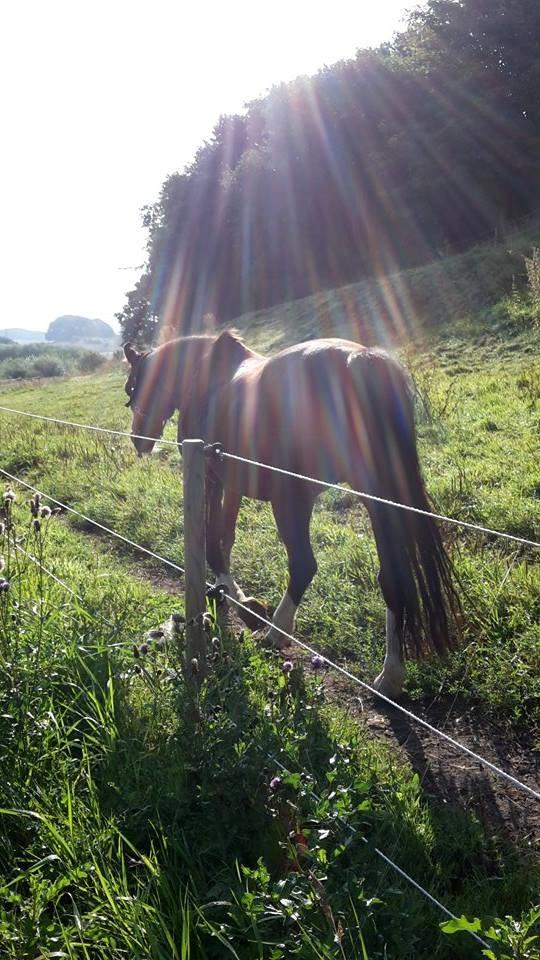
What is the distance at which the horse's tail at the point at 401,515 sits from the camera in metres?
3.16

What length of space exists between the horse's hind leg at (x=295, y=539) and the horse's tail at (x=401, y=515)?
0.50 meters

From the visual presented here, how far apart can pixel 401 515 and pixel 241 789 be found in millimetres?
1492

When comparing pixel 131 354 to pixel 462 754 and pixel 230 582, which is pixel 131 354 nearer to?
pixel 230 582

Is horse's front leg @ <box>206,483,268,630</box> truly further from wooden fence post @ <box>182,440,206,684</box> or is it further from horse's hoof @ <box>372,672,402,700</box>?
wooden fence post @ <box>182,440,206,684</box>

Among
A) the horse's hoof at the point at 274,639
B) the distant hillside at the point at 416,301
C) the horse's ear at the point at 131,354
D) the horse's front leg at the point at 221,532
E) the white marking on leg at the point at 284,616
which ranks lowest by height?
the horse's hoof at the point at 274,639

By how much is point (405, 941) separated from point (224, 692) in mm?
1118

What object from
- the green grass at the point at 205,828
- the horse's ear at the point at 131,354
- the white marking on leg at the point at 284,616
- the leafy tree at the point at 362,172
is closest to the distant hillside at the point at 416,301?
the leafy tree at the point at 362,172

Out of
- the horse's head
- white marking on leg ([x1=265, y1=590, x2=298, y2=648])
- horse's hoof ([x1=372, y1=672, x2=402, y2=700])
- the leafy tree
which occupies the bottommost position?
horse's hoof ([x1=372, y1=672, x2=402, y2=700])

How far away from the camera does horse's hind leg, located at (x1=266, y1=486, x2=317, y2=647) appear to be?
3.84 meters

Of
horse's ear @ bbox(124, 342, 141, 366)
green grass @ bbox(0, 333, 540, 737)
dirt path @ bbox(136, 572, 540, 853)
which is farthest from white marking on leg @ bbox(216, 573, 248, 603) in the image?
horse's ear @ bbox(124, 342, 141, 366)

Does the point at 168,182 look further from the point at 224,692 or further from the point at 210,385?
the point at 224,692

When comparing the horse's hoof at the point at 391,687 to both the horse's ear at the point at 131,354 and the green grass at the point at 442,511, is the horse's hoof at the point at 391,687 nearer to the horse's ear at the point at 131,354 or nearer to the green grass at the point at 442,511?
the green grass at the point at 442,511

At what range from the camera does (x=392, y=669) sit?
3322 mm

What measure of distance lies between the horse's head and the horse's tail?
8.51 ft
